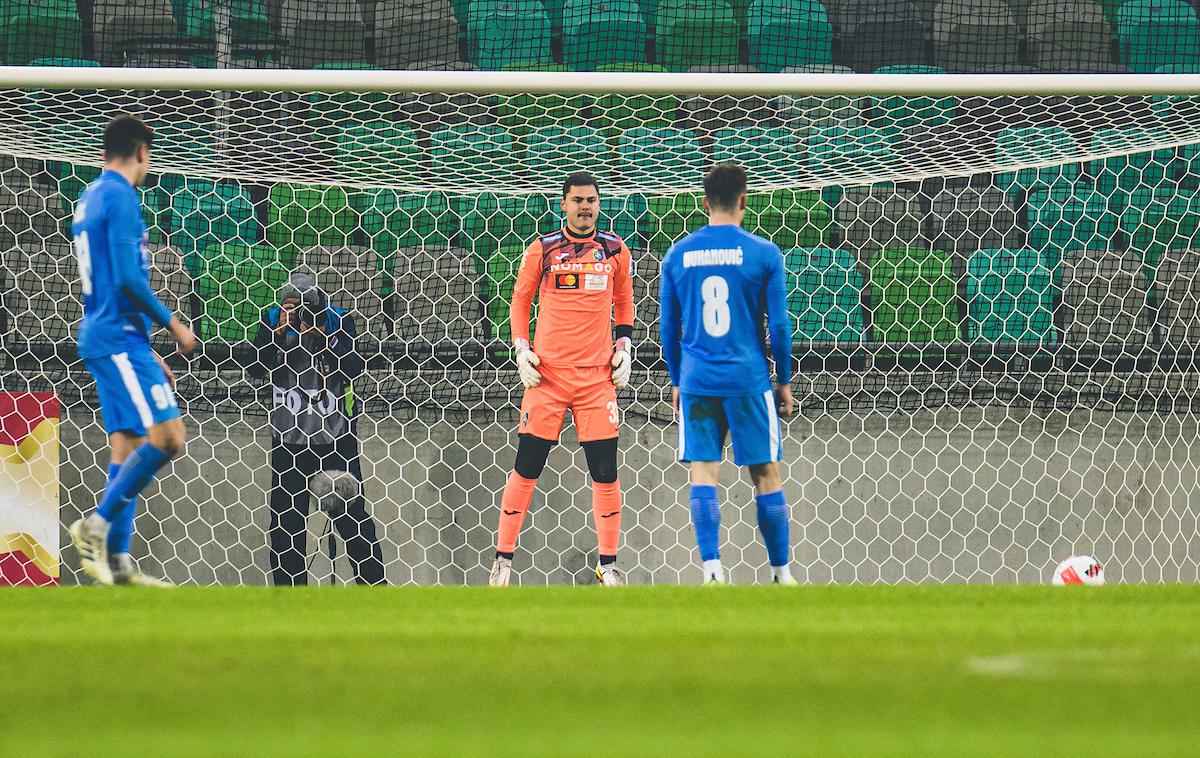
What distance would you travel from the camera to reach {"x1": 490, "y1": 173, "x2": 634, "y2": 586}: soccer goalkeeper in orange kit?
4.78 meters

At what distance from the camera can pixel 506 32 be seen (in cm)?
775

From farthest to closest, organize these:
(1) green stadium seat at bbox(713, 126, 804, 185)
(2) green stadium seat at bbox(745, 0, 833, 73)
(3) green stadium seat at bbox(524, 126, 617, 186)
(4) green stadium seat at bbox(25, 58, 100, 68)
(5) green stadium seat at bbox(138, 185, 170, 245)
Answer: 1. (2) green stadium seat at bbox(745, 0, 833, 73)
2. (4) green stadium seat at bbox(25, 58, 100, 68)
3. (5) green stadium seat at bbox(138, 185, 170, 245)
4. (3) green stadium seat at bbox(524, 126, 617, 186)
5. (1) green stadium seat at bbox(713, 126, 804, 185)

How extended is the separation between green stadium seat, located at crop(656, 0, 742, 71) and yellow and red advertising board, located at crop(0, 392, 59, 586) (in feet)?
13.7

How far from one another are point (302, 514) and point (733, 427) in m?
2.41

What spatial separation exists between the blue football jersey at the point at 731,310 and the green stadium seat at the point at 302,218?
2824 millimetres

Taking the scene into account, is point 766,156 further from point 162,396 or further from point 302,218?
point 162,396

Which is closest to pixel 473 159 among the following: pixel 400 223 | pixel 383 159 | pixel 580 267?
pixel 383 159

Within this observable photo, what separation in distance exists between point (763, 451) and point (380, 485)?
8.48ft

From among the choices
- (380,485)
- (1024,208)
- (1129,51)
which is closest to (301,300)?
(380,485)

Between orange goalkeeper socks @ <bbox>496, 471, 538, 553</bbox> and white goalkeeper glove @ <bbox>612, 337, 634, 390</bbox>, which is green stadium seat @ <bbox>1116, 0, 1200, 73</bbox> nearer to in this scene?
white goalkeeper glove @ <bbox>612, 337, 634, 390</bbox>

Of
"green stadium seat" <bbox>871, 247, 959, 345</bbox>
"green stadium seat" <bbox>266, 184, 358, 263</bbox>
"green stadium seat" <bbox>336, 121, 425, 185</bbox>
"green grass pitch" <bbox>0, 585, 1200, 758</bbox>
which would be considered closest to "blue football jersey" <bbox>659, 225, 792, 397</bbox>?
"green grass pitch" <bbox>0, 585, 1200, 758</bbox>

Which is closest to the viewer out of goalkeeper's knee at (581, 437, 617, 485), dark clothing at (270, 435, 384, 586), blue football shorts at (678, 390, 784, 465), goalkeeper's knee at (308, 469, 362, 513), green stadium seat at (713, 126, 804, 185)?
blue football shorts at (678, 390, 784, 465)

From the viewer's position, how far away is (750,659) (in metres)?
1.99

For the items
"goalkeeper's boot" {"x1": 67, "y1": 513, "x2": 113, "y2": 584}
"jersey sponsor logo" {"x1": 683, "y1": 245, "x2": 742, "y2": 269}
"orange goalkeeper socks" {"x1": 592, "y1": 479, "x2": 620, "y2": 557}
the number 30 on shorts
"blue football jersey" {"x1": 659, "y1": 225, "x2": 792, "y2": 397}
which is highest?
"jersey sponsor logo" {"x1": 683, "y1": 245, "x2": 742, "y2": 269}
